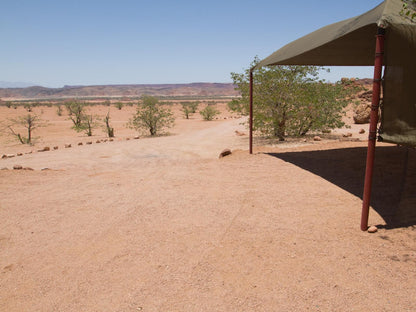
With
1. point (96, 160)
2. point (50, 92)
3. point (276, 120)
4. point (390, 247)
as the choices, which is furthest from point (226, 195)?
point (50, 92)

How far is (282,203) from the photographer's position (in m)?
4.95

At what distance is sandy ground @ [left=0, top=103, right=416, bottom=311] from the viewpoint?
2.87 meters

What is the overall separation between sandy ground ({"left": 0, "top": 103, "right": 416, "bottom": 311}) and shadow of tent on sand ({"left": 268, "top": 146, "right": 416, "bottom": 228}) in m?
0.03

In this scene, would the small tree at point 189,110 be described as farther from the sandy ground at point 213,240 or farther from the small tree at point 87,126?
the sandy ground at point 213,240

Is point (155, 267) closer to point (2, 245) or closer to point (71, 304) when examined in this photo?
point (71, 304)

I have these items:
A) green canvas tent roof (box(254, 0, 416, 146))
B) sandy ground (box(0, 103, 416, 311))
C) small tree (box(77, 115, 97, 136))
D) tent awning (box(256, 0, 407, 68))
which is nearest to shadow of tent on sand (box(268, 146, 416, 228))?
sandy ground (box(0, 103, 416, 311))

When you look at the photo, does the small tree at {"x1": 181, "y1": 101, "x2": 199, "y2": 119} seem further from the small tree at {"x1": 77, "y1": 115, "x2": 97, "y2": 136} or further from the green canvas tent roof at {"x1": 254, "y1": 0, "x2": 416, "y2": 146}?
the green canvas tent roof at {"x1": 254, "y1": 0, "x2": 416, "y2": 146}

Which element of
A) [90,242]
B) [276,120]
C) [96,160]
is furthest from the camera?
[276,120]

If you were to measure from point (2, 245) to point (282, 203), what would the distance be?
160 inches

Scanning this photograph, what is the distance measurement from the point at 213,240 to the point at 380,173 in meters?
4.00

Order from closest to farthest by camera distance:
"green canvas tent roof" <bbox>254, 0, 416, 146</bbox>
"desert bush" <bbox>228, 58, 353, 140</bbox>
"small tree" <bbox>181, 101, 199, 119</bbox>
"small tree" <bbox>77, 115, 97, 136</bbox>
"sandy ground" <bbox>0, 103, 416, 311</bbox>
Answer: "sandy ground" <bbox>0, 103, 416, 311</bbox>, "green canvas tent roof" <bbox>254, 0, 416, 146</bbox>, "desert bush" <bbox>228, 58, 353, 140</bbox>, "small tree" <bbox>77, 115, 97, 136</bbox>, "small tree" <bbox>181, 101, 199, 119</bbox>

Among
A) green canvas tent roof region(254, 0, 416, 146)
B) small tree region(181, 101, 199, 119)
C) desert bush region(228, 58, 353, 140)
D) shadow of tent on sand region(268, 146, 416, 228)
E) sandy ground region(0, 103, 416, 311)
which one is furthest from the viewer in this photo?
small tree region(181, 101, 199, 119)

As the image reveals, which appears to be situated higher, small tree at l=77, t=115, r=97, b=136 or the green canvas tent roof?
the green canvas tent roof

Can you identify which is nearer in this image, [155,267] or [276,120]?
[155,267]
